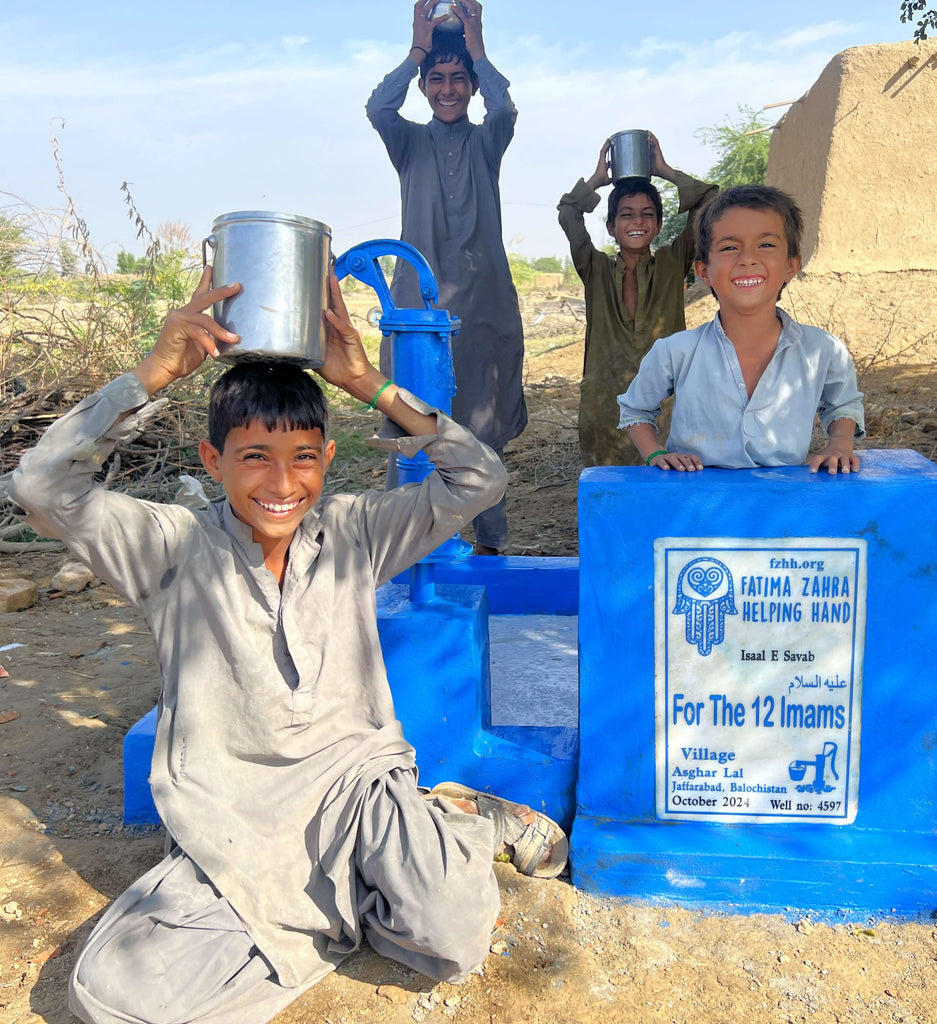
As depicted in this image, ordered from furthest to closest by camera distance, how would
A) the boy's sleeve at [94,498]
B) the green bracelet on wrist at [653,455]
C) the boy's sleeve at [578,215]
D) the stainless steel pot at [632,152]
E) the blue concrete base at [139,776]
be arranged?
the boy's sleeve at [578,215] → the stainless steel pot at [632,152] → the blue concrete base at [139,776] → the green bracelet on wrist at [653,455] → the boy's sleeve at [94,498]

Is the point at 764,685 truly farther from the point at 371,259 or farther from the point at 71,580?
the point at 71,580

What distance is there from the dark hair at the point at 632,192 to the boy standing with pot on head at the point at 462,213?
56 centimetres

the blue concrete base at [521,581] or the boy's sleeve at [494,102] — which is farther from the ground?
the boy's sleeve at [494,102]

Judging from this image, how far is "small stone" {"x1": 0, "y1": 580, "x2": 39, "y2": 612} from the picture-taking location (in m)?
4.25

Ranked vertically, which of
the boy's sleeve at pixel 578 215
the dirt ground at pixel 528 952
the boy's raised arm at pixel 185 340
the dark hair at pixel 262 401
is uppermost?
the boy's sleeve at pixel 578 215

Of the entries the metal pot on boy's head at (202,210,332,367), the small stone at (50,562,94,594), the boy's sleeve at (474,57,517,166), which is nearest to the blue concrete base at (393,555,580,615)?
the metal pot on boy's head at (202,210,332,367)

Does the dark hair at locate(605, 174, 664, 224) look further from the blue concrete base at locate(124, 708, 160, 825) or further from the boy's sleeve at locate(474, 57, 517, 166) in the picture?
the blue concrete base at locate(124, 708, 160, 825)

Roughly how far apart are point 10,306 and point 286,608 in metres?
4.65

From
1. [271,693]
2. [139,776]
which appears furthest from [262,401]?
[139,776]

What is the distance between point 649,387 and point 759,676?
81cm

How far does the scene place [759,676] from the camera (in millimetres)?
2102

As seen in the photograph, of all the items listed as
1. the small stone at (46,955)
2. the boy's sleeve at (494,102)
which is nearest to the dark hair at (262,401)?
the small stone at (46,955)

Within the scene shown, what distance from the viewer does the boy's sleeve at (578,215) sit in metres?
3.95

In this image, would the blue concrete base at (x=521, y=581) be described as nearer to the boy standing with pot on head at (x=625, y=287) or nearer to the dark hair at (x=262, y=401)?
the boy standing with pot on head at (x=625, y=287)
